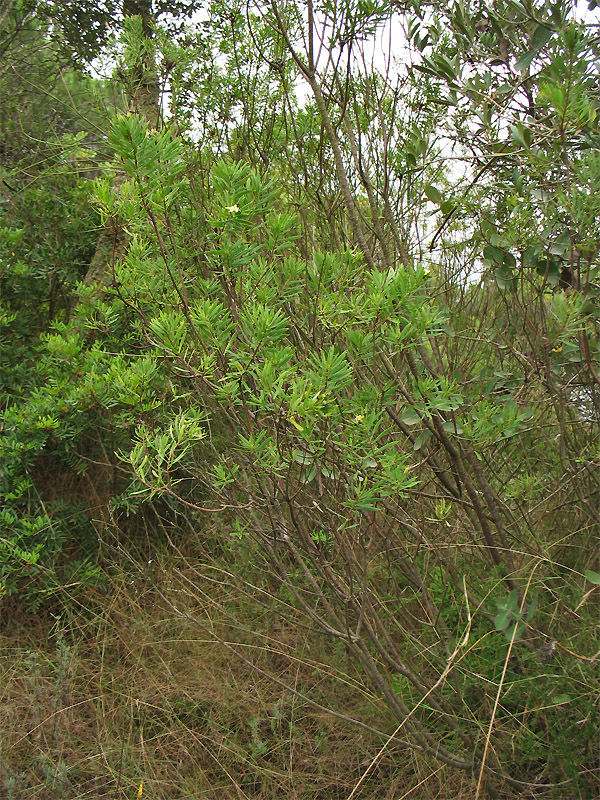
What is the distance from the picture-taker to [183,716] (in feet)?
8.87

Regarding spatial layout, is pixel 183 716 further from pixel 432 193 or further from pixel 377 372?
pixel 432 193

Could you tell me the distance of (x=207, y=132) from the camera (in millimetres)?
2996

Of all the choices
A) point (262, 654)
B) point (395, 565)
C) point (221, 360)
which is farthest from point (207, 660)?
point (221, 360)

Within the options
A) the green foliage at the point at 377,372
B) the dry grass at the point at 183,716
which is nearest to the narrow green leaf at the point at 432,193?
the green foliage at the point at 377,372

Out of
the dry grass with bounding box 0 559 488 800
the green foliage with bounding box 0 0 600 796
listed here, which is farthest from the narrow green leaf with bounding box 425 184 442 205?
the dry grass with bounding box 0 559 488 800

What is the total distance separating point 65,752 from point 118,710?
0.25 metres

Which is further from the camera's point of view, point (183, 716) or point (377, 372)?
point (183, 716)

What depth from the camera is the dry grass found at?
2281 mm

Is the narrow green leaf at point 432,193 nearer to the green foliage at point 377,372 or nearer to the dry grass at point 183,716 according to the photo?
the green foliage at point 377,372

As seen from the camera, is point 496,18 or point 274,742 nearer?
point 496,18

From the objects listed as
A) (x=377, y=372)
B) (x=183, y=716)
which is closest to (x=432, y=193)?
(x=377, y=372)

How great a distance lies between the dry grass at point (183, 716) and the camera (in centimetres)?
228

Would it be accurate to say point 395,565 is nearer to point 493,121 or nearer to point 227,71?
point 493,121

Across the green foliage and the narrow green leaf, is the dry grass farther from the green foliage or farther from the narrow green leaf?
the narrow green leaf
